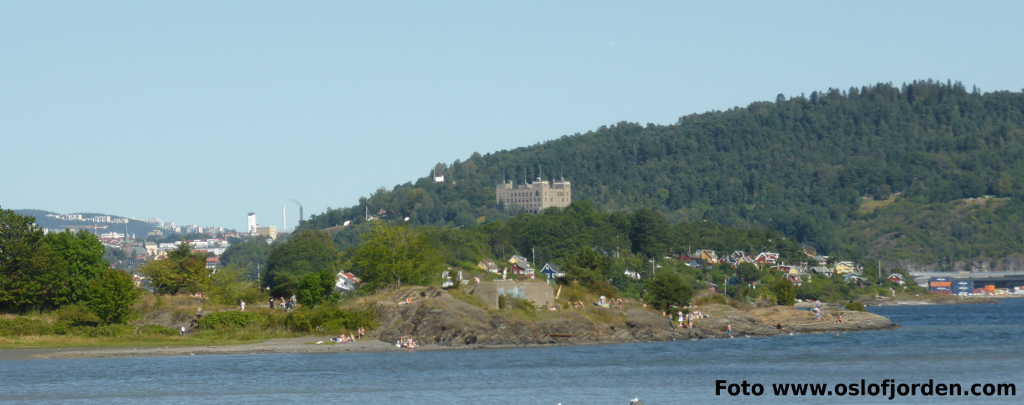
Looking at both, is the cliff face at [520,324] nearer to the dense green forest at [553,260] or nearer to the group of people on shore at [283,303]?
the dense green forest at [553,260]

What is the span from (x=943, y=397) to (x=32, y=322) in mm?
58405

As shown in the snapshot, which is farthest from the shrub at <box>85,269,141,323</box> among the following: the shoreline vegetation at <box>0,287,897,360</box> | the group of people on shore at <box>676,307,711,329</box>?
the group of people on shore at <box>676,307,711,329</box>

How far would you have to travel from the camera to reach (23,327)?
297 ft

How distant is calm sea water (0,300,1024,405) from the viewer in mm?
60781

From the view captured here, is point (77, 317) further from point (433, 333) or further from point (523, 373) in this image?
point (523, 373)

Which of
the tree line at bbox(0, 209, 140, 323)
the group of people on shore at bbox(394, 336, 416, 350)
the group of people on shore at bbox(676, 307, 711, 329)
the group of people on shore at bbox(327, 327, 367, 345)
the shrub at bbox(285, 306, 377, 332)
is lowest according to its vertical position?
the group of people on shore at bbox(394, 336, 416, 350)

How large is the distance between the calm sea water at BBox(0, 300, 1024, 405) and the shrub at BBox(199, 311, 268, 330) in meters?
8.71

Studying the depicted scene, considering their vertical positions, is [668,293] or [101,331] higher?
[668,293]

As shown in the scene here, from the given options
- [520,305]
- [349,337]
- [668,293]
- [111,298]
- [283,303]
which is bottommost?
[349,337]

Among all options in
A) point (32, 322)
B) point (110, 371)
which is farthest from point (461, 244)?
point (110, 371)

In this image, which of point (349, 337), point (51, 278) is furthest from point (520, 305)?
point (51, 278)

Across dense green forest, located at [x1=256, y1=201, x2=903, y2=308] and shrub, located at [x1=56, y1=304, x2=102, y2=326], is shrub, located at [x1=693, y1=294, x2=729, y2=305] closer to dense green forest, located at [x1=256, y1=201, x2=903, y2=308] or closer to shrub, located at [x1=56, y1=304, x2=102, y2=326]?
dense green forest, located at [x1=256, y1=201, x2=903, y2=308]

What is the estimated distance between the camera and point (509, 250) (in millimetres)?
186750

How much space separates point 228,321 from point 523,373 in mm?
29112
